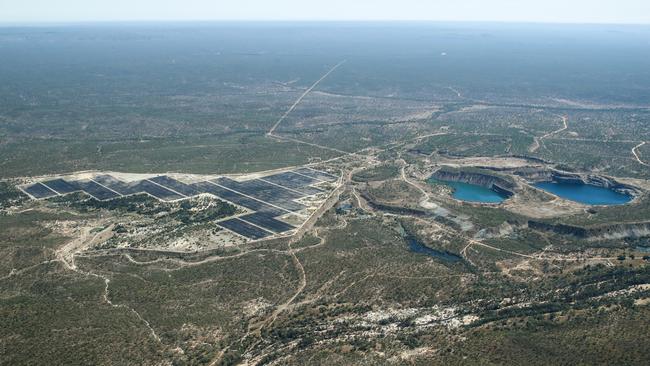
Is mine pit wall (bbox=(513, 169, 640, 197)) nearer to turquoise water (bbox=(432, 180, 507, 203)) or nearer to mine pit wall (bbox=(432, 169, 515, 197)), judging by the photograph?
mine pit wall (bbox=(432, 169, 515, 197))

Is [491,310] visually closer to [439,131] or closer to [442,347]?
[442,347]

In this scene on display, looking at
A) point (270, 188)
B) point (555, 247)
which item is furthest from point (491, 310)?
point (270, 188)

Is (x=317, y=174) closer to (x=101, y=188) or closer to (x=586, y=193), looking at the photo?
(x=101, y=188)

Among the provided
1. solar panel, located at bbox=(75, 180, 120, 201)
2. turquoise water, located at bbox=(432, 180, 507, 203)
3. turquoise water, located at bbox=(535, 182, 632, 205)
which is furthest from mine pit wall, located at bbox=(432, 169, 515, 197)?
solar panel, located at bbox=(75, 180, 120, 201)

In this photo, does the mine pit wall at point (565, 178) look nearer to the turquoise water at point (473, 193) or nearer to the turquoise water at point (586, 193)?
the turquoise water at point (586, 193)

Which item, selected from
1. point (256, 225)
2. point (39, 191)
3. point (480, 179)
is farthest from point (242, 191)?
point (480, 179)

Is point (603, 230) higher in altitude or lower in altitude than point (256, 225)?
higher

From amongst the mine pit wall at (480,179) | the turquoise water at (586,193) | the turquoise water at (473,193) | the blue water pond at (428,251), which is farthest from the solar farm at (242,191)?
the turquoise water at (586,193)
